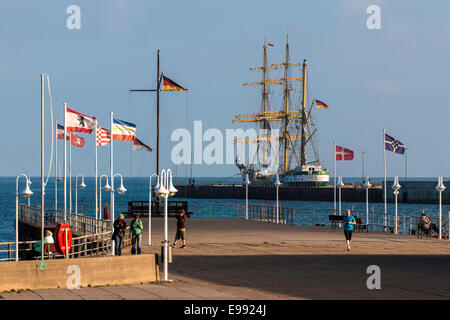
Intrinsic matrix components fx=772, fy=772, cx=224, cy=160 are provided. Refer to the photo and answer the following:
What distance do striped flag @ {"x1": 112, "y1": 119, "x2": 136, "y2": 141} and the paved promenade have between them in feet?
16.7

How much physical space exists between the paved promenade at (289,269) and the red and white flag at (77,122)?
21.3ft

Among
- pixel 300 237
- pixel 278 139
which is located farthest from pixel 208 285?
pixel 278 139

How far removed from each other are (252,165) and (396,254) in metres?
168

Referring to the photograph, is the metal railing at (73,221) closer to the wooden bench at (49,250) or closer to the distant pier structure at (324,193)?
the wooden bench at (49,250)

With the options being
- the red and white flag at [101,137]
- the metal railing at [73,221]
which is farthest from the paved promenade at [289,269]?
the red and white flag at [101,137]

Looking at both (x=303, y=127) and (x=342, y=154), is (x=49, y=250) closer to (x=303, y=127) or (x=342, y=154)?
(x=342, y=154)

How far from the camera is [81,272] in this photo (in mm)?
18906

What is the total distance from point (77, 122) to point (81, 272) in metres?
21.2

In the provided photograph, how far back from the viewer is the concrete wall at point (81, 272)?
17.9m

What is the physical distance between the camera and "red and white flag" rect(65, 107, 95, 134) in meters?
38.7

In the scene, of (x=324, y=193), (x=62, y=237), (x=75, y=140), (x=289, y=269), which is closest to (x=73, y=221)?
(x=75, y=140)

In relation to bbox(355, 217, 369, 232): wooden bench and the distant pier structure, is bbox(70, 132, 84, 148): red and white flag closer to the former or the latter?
bbox(355, 217, 369, 232): wooden bench
